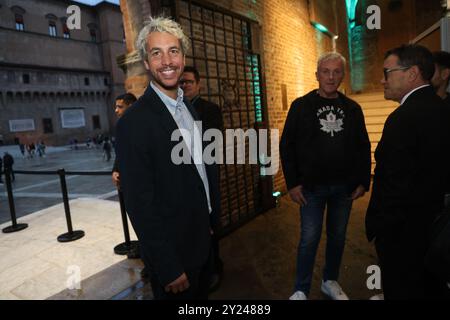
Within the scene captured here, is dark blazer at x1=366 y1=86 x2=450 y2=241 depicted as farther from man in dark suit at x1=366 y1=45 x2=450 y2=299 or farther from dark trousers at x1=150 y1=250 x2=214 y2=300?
dark trousers at x1=150 y1=250 x2=214 y2=300

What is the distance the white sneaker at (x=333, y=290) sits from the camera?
8.52 feet

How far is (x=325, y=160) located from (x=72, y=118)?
39.7 meters

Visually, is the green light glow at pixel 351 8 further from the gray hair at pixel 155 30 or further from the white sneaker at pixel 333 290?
the gray hair at pixel 155 30

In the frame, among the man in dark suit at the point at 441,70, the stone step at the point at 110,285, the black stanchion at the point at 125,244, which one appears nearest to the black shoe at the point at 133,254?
the black stanchion at the point at 125,244

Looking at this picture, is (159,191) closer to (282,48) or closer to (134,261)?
(134,261)

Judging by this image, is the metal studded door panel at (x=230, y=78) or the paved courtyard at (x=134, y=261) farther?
the metal studded door panel at (x=230, y=78)

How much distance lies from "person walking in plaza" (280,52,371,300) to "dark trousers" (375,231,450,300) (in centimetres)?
68

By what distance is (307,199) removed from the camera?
2.53 m

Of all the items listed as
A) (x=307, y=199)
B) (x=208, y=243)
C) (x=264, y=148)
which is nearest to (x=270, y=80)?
(x=264, y=148)

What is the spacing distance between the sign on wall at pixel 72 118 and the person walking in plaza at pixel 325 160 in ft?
127

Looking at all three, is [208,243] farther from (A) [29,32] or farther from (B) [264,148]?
(A) [29,32]

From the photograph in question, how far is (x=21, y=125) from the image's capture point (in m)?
31.5

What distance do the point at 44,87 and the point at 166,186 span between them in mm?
38734

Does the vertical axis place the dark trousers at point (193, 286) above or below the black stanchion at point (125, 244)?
above
